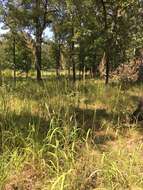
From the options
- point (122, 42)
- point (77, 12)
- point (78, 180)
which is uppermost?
point (77, 12)

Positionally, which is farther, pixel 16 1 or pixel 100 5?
pixel 16 1

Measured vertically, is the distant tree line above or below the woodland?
above

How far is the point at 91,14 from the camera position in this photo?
13492mm

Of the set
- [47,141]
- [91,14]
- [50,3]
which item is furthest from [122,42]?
[47,141]

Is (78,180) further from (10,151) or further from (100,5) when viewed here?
(100,5)

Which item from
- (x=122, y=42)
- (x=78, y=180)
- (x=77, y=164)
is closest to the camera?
(x=78, y=180)

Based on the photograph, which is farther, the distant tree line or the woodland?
the distant tree line

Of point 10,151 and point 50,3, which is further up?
point 50,3

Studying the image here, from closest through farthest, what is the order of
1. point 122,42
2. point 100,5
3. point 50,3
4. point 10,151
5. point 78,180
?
point 78,180 → point 10,151 → point 100,5 → point 122,42 → point 50,3

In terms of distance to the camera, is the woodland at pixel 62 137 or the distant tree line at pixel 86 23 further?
the distant tree line at pixel 86 23

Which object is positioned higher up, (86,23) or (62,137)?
(86,23)

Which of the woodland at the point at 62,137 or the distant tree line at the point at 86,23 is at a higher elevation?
the distant tree line at the point at 86,23

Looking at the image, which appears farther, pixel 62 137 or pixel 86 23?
pixel 86 23

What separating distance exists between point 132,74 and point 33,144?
25.5 feet
